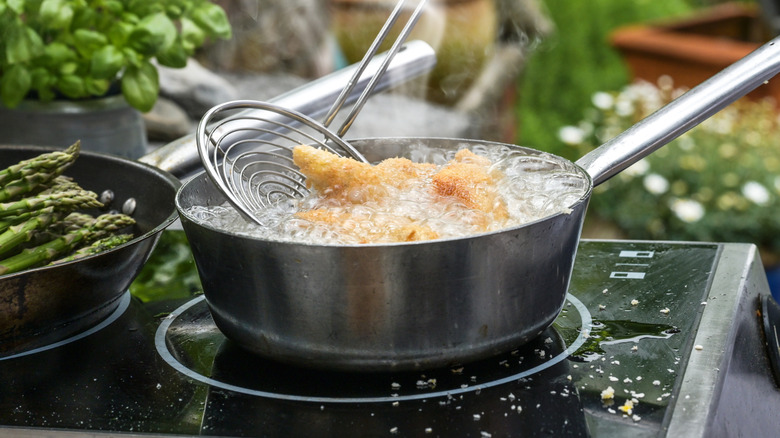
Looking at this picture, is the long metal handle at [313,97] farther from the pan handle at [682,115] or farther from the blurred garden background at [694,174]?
the blurred garden background at [694,174]

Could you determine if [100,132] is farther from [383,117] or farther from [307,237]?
[383,117]

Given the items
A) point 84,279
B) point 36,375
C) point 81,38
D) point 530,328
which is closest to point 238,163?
point 84,279

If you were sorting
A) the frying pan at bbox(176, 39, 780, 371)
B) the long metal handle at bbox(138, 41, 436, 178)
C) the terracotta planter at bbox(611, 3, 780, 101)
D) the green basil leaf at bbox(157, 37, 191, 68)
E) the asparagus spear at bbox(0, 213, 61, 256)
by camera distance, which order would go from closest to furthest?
the frying pan at bbox(176, 39, 780, 371) → the asparagus spear at bbox(0, 213, 61, 256) → the long metal handle at bbox(138, 41, 436, 178) → the green basil leaf at bbox(157, 37, 191, 68) → the terracotta planter at bbox(611, 3, 780, 101)

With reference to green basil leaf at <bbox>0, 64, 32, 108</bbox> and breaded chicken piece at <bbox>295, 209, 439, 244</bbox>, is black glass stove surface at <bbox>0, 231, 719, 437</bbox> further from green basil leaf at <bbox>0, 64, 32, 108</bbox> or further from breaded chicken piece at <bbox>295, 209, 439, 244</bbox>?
green basil leaf at <bbox>0, 64, 32, 108</bbox>

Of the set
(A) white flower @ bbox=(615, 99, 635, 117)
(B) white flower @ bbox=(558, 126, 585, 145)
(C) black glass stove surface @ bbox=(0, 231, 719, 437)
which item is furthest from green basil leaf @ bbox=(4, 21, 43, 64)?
(A) white flower @ bbox=(615, 99, 635, 117)

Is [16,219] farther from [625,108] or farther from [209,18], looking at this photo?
[625,108]
